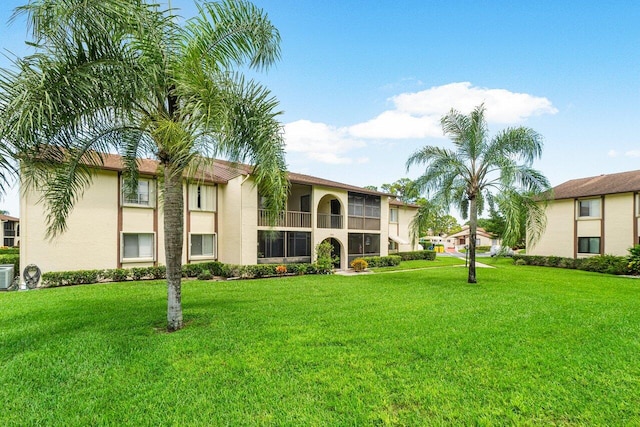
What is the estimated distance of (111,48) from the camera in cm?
639

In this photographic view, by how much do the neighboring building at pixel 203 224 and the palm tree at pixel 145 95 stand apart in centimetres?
414

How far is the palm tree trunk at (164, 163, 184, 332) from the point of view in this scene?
7625 mm

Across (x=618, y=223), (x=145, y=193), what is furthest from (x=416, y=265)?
(x=145, y=193)

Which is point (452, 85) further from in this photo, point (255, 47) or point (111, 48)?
point (111, 48)

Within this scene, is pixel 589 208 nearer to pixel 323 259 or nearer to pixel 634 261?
pixel 634 261

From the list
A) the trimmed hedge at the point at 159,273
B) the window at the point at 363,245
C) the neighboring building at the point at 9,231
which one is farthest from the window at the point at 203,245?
the neighboring building at the point at 9,231

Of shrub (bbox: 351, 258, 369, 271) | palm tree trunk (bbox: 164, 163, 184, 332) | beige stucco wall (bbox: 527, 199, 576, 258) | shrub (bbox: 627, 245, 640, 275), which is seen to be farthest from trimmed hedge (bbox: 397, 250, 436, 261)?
palm tree trunk (bbox: 164, 163, 184, 332)

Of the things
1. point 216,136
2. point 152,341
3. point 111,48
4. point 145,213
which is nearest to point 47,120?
point 111,48

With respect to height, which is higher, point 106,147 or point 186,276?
point 106,147

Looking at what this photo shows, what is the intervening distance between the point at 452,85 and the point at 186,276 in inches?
823

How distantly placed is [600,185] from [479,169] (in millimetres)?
18545

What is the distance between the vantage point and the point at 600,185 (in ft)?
86.9

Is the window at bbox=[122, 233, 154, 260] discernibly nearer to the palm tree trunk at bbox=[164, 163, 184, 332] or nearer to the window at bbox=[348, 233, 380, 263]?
the palm tree trunk at bbox=[164, 163, 184, 332]

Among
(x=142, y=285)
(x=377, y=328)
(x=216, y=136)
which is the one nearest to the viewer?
(x=216, y=136)
